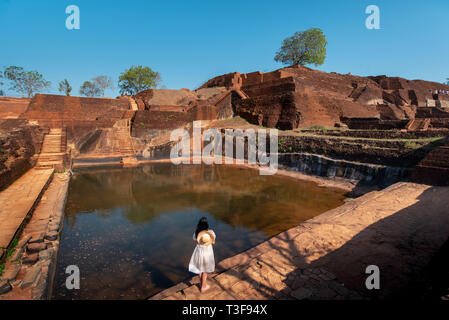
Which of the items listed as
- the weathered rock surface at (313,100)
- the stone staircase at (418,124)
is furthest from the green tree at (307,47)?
the stone staircase at (418,124)

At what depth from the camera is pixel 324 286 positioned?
2.97 m

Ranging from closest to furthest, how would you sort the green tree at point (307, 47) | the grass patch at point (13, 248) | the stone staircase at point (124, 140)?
the grass patch at point (13, 248)
the stone staircase at point (124, 140)
the green tree at point (307, 47)

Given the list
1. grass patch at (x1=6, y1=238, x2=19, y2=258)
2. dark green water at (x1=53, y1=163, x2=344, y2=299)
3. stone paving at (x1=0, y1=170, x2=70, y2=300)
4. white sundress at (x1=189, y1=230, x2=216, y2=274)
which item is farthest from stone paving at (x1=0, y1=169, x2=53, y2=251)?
white sundress at (x1=189, y1=230, x2=216, y2=274)

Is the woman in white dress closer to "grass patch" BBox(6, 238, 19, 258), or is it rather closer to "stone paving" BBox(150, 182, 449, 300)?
"stone paving" BBox(150, 182, 449, 300)

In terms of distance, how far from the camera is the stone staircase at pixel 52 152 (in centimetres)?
1061

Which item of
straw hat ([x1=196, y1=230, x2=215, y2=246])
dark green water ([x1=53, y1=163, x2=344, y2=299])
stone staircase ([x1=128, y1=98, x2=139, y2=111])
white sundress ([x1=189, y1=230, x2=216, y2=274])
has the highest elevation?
stone staircase ([x1=128, y1=98, x2=139, y2=111])

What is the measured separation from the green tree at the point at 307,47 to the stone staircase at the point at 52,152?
110 ft

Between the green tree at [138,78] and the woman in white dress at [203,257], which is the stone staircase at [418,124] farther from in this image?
the green tree at [138,78]

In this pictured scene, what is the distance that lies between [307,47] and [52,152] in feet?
119

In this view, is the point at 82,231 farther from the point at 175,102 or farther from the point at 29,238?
the point at 175,102

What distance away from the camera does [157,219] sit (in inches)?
247

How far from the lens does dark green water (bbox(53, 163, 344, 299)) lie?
3.87 m

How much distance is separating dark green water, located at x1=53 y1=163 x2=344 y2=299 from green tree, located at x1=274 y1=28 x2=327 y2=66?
3085 centimetres

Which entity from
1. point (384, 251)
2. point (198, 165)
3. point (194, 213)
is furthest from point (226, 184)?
point (384, 251)
